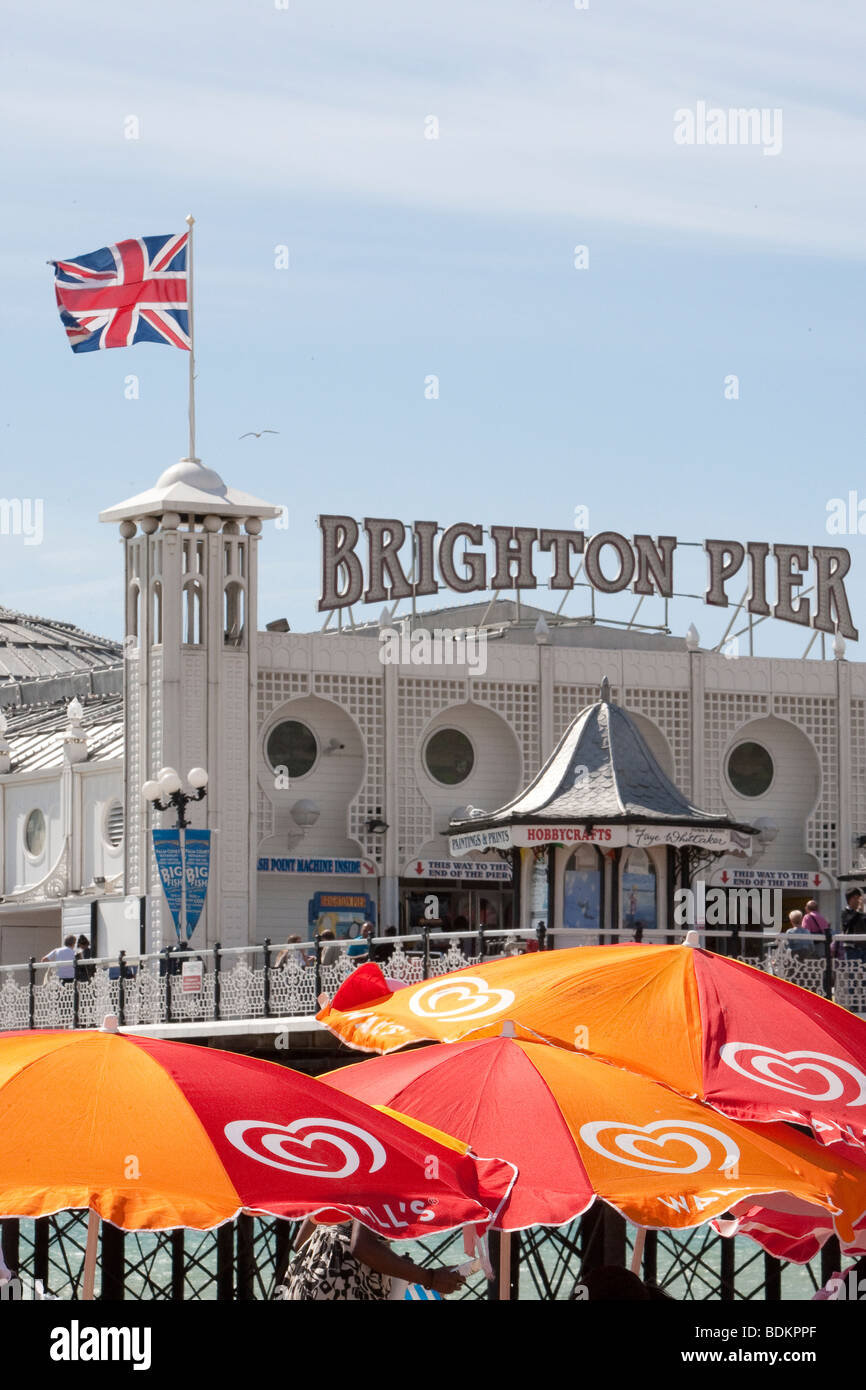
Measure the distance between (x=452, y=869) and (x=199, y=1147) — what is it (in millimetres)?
30255

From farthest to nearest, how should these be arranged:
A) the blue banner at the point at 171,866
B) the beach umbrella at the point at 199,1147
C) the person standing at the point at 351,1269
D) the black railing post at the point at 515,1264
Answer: the blue banner at the point at 171,866 → the black railing post at the point at 515,1264 → the person standing at the point at 351,1269 → the beach umbrella at the point at 199,1147

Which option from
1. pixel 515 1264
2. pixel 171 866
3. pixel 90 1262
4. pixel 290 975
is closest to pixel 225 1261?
pixel 515 1264

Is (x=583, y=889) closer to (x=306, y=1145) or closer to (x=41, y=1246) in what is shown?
(x=41, y=1246)

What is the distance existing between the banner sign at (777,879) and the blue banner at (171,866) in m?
11.0

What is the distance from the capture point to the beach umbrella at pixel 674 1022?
543 inches

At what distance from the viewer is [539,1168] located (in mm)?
12500

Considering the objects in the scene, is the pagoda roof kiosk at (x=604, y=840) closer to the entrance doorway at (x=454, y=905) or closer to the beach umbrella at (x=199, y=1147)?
the entrance doorway at (x=454, y=905)

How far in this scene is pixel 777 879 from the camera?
4284 centimetres

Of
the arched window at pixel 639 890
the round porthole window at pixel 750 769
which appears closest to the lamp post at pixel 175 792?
the arched window at pixel 639 890

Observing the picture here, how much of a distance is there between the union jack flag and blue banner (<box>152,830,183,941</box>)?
9.44 meters

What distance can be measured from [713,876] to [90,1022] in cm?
1375

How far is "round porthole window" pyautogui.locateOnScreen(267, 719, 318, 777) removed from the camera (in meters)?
41.1
